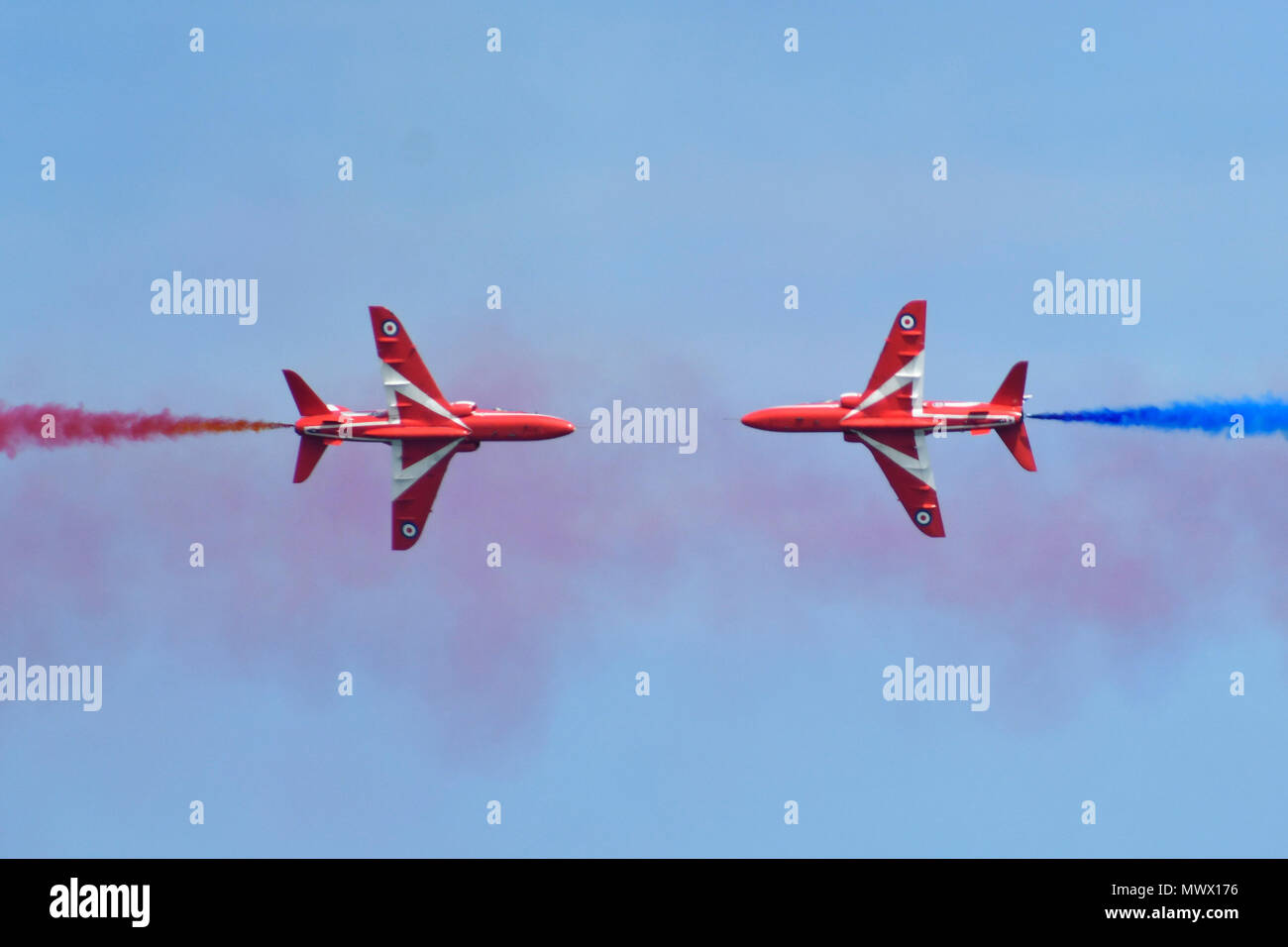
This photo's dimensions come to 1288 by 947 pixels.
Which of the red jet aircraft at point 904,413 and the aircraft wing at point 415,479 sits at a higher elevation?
the red jet aircraft at point 904,413

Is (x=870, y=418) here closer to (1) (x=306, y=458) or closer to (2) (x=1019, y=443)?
(2) (x=1019, y=443)

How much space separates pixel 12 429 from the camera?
325ft

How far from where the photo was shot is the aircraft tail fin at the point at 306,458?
9475cm

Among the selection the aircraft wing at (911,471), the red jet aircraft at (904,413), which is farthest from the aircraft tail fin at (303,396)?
the aircraft wing at (911,471)

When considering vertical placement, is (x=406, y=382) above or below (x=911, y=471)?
above

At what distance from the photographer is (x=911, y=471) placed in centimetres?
9569

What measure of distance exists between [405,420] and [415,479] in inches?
102

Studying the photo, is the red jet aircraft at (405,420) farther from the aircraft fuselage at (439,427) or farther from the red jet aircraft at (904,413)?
the red jet aircraft at (904,413)

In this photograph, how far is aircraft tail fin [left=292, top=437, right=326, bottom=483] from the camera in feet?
311

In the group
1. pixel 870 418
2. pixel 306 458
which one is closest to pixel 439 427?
pixel 306 458

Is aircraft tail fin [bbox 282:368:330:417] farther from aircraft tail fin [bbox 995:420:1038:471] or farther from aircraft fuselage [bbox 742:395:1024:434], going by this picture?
aircraft tail fin [bbox 995:420:1038:471]

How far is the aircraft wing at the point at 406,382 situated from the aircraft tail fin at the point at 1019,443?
2112 cm

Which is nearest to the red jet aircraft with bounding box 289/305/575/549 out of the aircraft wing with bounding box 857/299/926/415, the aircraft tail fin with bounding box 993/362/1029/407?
the aircraft wing with bounding box 857/299/926/415

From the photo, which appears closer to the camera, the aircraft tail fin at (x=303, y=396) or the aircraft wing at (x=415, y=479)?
the aircraft tail fin at (x=303, y=396)
